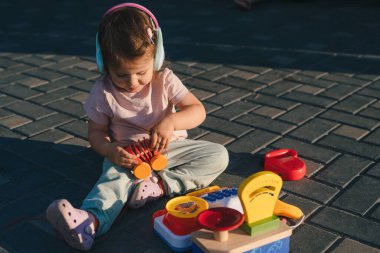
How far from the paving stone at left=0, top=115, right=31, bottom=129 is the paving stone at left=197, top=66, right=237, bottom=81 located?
1.58 m

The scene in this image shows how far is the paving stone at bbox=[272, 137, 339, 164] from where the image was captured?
3.25 m

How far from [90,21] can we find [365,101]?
12.5 ft

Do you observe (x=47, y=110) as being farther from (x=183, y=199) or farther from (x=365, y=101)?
(x=365, y=101)

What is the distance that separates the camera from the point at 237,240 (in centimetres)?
213

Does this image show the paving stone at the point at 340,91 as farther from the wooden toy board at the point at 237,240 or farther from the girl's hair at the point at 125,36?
the wooden toy board at the point at 237,240

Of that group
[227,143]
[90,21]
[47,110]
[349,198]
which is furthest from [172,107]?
[90,21]

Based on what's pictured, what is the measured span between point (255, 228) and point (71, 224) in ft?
2.54

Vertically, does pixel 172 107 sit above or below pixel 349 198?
above

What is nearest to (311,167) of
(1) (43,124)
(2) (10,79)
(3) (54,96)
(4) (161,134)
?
(4) (161,134)

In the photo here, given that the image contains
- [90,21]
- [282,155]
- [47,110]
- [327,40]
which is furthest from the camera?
[90,21]

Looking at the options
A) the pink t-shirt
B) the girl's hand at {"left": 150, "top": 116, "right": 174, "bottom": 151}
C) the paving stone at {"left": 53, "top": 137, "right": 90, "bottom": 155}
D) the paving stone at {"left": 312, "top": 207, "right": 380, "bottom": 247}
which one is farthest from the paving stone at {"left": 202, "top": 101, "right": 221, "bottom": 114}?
the paving stone at {"left": 312, "top": 207, "right": 380, "bottom": 247}

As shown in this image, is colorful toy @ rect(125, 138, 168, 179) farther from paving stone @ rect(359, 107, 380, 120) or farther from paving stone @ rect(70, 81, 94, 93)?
paving stone @ rect(70, 81, 94, 93)

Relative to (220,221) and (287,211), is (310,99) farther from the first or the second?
(220,221)

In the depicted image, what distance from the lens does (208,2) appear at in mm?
7629
